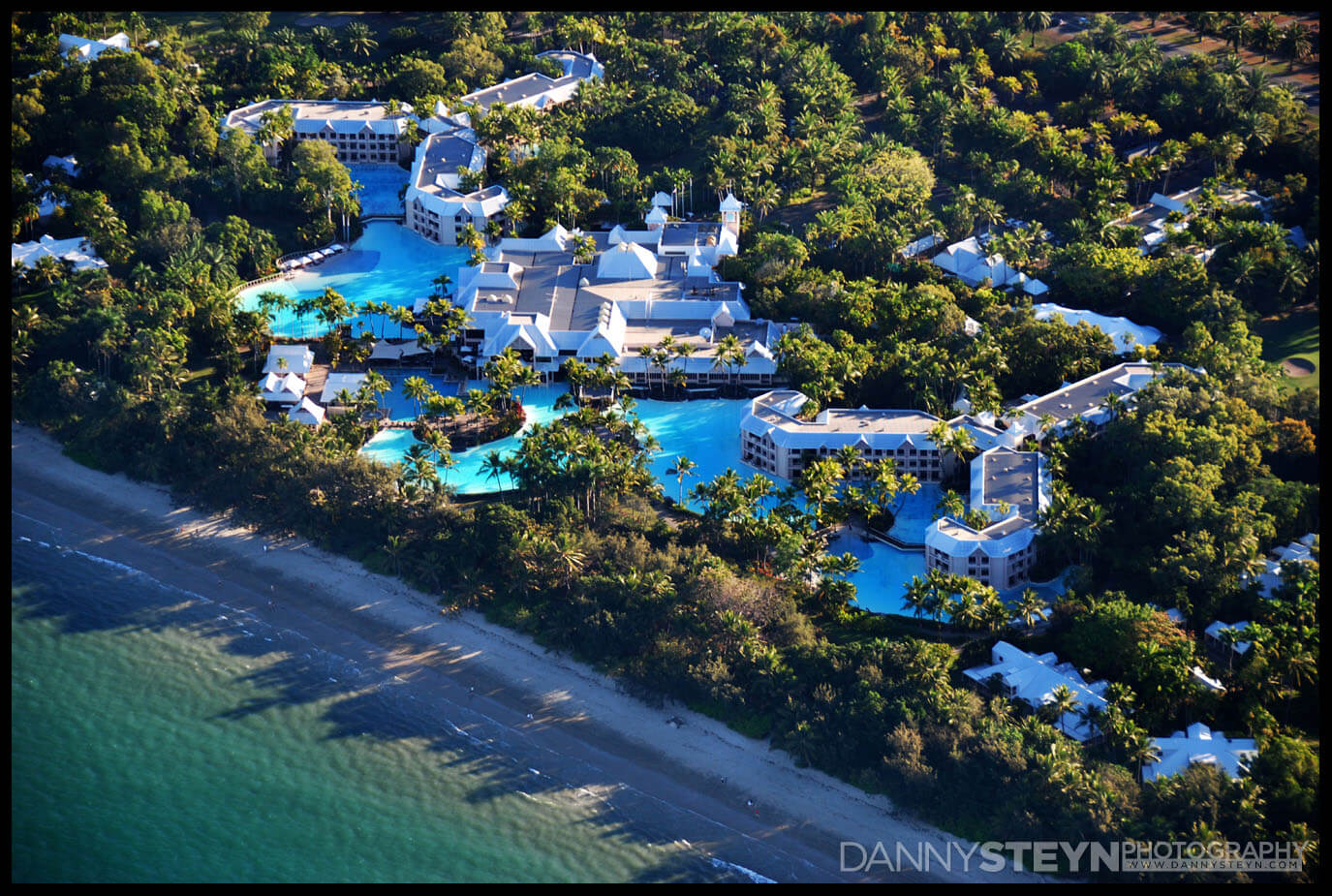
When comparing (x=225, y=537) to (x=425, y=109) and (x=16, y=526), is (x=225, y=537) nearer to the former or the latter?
(x=16, y=526)

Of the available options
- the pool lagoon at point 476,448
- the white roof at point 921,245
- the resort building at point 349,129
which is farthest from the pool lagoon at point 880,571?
the resort building at point 349,129

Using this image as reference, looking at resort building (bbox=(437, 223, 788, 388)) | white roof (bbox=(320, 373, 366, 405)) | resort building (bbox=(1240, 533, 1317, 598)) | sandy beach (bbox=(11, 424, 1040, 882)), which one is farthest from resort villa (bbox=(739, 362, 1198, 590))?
white roof (bbox=(320, 373, 366, 405))

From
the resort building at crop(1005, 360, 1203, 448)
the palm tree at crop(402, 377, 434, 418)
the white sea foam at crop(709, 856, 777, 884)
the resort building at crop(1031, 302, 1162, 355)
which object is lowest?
the white sea foam at crop(709, 856, 777, 884)

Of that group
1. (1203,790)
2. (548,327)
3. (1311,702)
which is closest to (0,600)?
(548,327)

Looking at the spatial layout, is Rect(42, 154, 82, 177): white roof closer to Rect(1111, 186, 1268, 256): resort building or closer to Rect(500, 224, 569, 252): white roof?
Rect(500, 224, 569, 252): white roof

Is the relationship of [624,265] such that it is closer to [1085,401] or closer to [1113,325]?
[1113,325]

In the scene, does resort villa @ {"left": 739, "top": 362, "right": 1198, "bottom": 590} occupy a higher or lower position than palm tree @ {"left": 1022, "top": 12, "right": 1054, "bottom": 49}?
lower

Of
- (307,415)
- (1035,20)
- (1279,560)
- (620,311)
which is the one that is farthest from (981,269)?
(307,415)
